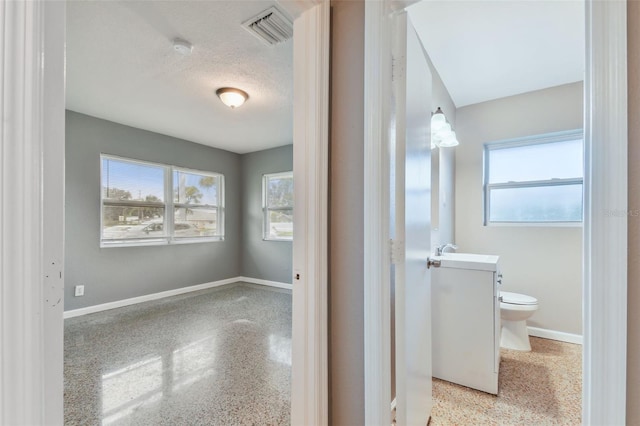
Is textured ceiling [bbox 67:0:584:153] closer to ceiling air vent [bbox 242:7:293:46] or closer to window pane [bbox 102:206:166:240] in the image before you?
ceiling air vent [bbox 242:7:293:46]

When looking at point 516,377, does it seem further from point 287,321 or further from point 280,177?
point 280,177

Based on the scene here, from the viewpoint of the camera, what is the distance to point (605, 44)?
77 cm

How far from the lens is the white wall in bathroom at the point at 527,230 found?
9.29ft

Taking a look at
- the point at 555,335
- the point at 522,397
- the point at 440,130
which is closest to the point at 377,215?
the point at 440,130

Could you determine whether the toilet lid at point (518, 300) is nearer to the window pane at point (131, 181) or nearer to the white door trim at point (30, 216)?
the white door trim at point (30, 216)

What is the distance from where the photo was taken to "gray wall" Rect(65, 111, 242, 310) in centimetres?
352

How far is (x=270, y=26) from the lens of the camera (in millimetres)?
1968

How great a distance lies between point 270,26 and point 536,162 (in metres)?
3.01

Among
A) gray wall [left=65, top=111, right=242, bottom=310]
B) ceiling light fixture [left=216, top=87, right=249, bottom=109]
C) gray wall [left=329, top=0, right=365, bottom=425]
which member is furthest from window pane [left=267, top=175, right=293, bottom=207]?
gray wall [left=329, top=0, right=365, bottom=425]

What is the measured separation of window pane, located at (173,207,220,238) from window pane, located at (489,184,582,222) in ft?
14.4

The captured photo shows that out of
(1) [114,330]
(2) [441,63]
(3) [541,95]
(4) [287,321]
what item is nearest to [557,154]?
(3) [541,95]

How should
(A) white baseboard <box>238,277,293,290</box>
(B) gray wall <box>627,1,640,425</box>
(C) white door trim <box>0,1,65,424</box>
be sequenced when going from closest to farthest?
(C) white door trim <box>0,1,65,424</box> → (B) gray wall <box>627,1,640,425</box> → (A) white baseboard <box>238,277,293,290</box>

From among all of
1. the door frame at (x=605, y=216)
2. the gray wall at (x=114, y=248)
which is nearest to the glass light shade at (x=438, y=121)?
the door frame at (x=605, y=216)

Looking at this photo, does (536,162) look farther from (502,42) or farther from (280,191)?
(280,191)
